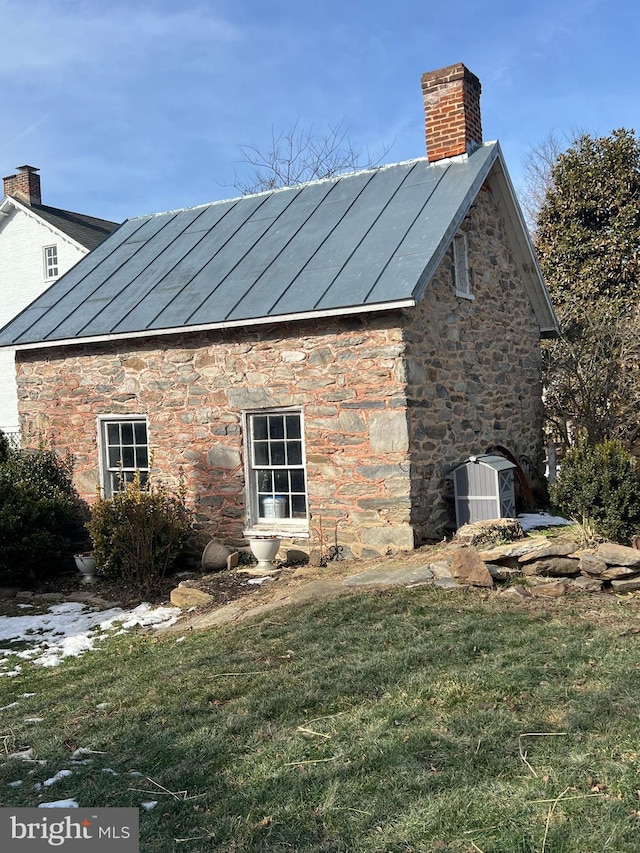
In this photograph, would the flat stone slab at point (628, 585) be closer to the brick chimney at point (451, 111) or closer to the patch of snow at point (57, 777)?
the patch of snow at point (57, 777)

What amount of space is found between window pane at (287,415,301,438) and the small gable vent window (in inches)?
120

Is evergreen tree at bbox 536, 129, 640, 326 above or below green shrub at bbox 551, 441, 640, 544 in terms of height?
above

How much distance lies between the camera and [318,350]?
32.6 feet

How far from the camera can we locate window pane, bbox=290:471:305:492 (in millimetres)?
10422

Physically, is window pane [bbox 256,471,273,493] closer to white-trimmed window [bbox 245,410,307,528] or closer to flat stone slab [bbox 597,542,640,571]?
white-trimmed window [bbox 245,410,307,528]

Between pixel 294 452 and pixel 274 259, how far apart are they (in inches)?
117

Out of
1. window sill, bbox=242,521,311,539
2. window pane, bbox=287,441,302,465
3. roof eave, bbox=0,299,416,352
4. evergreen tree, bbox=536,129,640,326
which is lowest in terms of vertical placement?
window sill, bbox=242,521,311,539

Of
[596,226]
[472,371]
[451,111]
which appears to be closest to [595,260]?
[596,226]

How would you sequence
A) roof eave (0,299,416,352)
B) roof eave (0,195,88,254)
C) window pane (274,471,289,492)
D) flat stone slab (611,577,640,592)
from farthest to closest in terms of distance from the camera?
roof eave (0,195,88,254) < window pane (274,471,289,492) < roof eave (0,299,416,352) < flat stone slab (611,577,640,592)

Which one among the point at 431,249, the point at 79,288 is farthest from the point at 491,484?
the point at 79,288

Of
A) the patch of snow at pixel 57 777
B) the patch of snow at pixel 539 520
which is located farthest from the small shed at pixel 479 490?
the patch of snow at pixel 57 777

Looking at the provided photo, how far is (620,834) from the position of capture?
10.7ft

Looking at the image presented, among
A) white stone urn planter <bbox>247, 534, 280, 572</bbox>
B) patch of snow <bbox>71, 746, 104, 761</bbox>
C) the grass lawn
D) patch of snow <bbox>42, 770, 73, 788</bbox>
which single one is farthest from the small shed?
patch of snow <bbox>42, 770, 73, 788</bbox>

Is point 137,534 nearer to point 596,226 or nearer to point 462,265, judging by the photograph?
point 462,265
